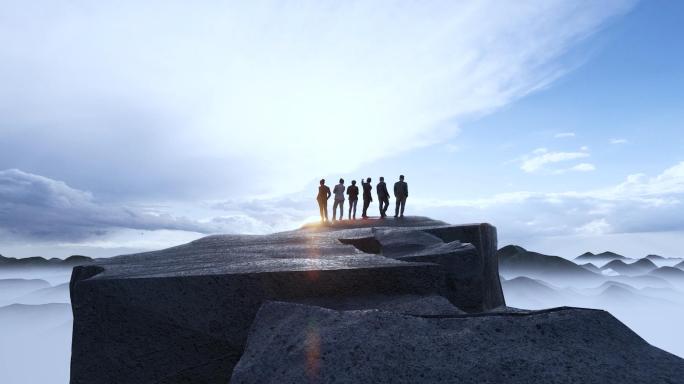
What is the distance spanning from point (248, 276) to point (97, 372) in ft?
4.67

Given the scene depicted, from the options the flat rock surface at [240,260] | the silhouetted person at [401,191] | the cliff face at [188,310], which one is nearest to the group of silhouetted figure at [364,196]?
the silhouetted person at [401,191]

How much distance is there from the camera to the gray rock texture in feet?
7.27

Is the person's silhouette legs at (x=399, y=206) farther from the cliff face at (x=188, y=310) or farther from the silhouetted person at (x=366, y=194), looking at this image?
the cliff face at (x=188, y=310)

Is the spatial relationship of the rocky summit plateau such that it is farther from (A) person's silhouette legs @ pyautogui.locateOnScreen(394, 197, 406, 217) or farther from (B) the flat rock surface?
(A) person's silhouette legs @ pyautogui.locateOnScreen(394, 197, 406, 217)

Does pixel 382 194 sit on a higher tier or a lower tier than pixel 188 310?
higher

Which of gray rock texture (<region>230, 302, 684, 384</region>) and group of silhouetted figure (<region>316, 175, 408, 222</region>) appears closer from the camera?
gray rock texture (<region>230, 302, 684, 384</region>)

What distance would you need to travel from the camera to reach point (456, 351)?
235cm

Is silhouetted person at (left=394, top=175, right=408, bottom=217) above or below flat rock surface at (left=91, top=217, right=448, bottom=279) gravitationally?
above

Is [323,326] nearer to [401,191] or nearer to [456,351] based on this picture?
[456,351]

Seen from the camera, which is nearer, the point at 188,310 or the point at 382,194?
the point at 188,310

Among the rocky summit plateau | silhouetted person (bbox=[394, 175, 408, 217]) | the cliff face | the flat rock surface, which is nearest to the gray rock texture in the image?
the rocky summit plateau

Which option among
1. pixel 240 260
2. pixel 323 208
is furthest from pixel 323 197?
pixel 240 260

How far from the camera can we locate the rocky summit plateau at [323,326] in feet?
7.52

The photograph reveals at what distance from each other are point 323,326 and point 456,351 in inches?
29.5
